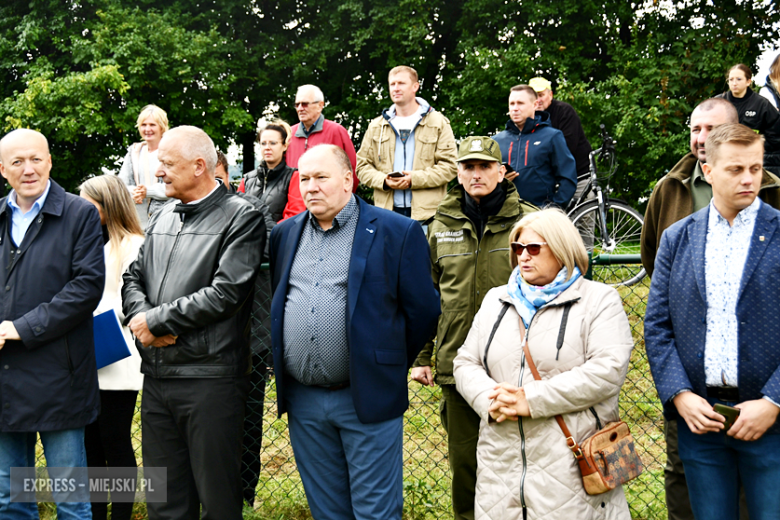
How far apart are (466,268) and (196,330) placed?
1265 mm

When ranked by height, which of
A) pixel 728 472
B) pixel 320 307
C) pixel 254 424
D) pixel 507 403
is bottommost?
pixel 254 424

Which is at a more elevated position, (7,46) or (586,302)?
(7,46)

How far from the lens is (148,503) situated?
2965 mm

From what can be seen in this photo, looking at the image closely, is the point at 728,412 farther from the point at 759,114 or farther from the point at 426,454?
the point at 759,114

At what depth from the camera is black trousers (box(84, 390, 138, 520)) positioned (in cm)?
339

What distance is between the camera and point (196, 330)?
289 centimetres

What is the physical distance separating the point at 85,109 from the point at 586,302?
12.8 m

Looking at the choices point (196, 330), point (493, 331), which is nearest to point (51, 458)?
point (196, 330)

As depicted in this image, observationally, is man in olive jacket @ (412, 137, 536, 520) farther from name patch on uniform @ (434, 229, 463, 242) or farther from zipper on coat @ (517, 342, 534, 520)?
zipper on coat @ (517, 342, 534, 520)

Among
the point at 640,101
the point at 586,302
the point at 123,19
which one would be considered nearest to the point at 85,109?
the point at 123,19

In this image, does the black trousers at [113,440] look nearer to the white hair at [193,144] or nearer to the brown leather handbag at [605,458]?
the white hair at [193,144]

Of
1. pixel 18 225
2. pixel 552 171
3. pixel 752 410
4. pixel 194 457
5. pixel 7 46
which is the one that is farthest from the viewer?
pixel 7 46

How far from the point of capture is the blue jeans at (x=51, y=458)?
3021 millimetres

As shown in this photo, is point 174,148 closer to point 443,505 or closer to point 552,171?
point 443,505
